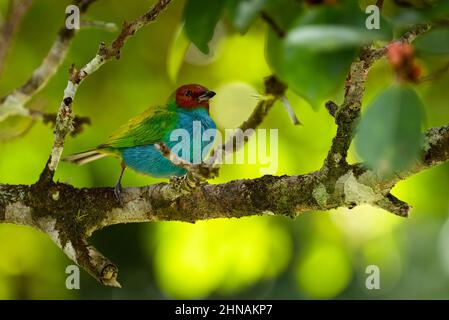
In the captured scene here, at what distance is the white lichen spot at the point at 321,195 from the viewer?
261 centimetres

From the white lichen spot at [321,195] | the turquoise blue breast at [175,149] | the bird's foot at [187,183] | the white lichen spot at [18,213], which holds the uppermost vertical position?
the turquoise blue breast at [175,149]

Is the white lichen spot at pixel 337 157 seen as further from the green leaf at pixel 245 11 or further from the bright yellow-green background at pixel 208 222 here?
the bright yellow-green background at pixel 208 222

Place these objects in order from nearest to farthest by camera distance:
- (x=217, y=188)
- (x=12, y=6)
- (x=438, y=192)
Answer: (x=12, y=6), (x=217, y=188), (x=438, y=192)

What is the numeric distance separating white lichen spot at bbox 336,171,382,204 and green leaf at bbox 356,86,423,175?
48.1 inches

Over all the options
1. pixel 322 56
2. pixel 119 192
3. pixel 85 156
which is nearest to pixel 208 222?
pixel 85 156

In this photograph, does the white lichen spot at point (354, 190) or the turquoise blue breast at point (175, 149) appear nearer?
the white lichen spot at point (354, 190)

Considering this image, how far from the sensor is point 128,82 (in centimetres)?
584

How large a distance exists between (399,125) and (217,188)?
183cm

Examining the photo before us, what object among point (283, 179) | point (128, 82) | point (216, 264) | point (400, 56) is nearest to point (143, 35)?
point (128, 82)

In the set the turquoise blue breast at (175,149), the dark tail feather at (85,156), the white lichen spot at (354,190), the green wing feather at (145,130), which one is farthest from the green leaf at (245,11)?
the dark tail feather at (85,156)

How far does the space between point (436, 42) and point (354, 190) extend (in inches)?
45.0

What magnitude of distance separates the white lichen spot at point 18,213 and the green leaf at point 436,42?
2.19 metres

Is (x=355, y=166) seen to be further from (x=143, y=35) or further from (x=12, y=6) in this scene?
(x=143, y=35)
